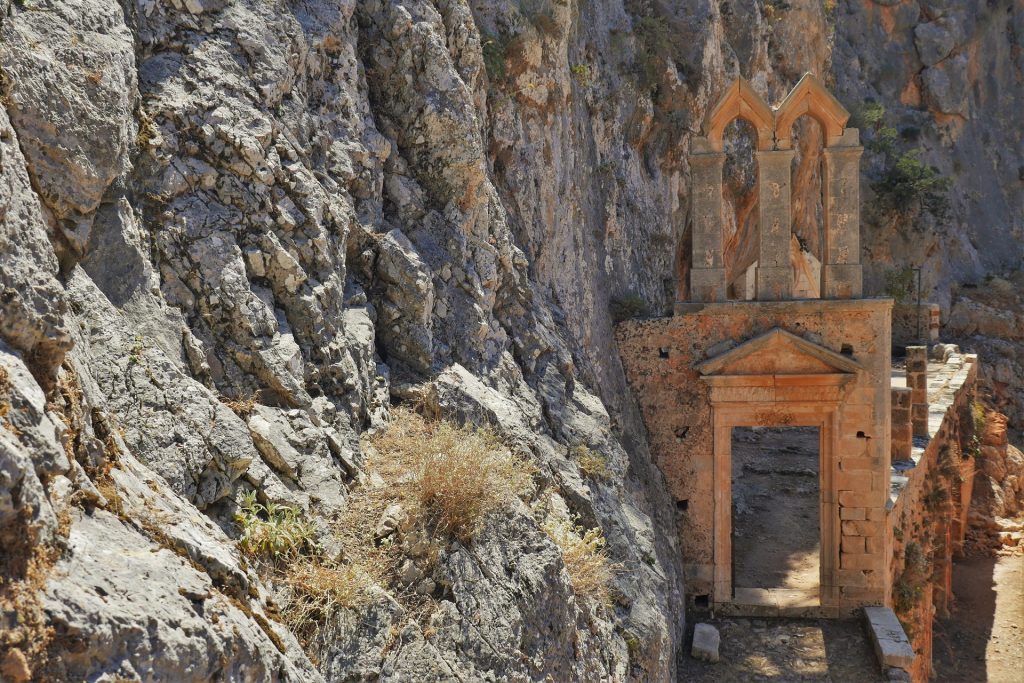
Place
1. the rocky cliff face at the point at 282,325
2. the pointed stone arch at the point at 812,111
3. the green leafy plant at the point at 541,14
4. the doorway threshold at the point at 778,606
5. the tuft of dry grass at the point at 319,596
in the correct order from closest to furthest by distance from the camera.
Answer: the rocky cliff face at the point at 282,325, the tuft of dry grass at the point at 319,596, the green leafy plant at the point at 541,14, the pointed stone arch at the point at 812,111, the doorway threshold at the point at 778,606

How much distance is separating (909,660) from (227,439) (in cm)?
954

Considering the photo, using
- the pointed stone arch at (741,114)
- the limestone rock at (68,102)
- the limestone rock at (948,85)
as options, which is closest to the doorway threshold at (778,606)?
the pointed stone arch at (741,114)

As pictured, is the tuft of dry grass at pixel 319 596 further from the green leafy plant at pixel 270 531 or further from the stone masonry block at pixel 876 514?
the stone masonry block at pixel 876 514

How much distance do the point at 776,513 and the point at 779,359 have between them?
6317 millimetres

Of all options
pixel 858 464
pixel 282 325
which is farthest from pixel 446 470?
pixel 858 464

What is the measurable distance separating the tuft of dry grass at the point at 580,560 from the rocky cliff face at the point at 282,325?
0.27 metres

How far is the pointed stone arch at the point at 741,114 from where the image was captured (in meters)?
13.2

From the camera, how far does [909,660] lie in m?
11.4

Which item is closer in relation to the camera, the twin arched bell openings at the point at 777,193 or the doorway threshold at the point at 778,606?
the twin arched bell openings at the point at 777,193

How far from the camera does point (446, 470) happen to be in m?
6.26

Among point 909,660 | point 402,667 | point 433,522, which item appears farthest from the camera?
point 909,660

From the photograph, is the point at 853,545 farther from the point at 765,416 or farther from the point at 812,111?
the point at 812,111

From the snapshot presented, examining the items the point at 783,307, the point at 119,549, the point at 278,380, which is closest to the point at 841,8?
the point at 783,307

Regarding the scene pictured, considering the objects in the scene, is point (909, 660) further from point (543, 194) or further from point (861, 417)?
point (543, 194)
